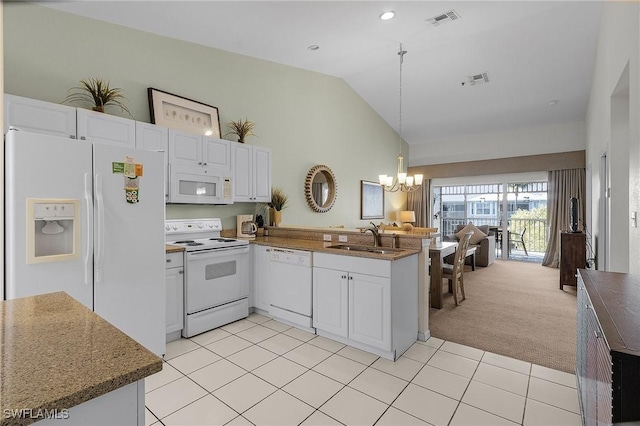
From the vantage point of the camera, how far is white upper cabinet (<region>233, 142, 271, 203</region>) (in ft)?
13.1

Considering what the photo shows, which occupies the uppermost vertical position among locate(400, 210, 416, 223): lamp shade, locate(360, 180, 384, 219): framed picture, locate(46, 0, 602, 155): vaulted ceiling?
locate(46, 0, 602, 155): vaulted ceiling

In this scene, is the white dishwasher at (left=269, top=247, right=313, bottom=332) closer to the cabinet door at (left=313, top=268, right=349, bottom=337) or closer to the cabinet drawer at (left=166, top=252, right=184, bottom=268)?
the cabinet door at (left=313, top=268, right=349, bottom=337)

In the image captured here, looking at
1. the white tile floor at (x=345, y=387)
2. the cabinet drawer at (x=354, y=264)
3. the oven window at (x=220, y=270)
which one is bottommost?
the white tile floor at (x=345, y=387)

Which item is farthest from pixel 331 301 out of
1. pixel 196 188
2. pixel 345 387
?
pixel 196 188

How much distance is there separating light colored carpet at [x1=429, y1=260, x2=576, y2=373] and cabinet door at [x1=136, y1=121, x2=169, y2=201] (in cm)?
330

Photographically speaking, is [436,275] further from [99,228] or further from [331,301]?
[99,228]

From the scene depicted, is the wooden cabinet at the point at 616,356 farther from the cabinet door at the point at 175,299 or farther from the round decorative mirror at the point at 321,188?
the round decorative mirror at the point at 321,188

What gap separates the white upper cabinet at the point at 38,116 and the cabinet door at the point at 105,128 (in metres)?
0.07

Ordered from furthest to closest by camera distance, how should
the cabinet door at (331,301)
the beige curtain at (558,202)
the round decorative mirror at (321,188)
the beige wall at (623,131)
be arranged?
the beige curtain at (558,202) < the round decorative mirror at (321,188) < the cabinet door at (331,301) < the beige wall at (623,131)

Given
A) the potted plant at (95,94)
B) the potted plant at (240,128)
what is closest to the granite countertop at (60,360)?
the potted plant at (95,94)

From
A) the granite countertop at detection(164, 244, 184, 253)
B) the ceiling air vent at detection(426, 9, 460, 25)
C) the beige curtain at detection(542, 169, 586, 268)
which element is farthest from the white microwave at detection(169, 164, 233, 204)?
the beige curtain at detection(542, 169, 586, 268)

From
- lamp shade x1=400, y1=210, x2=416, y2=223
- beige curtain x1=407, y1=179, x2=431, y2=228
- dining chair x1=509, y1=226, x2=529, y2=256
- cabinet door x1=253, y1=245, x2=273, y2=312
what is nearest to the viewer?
cabinet door x1=253, y1=245, x2=273, y2=312

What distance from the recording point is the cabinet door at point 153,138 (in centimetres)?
311

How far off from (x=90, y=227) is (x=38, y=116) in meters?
1.07
